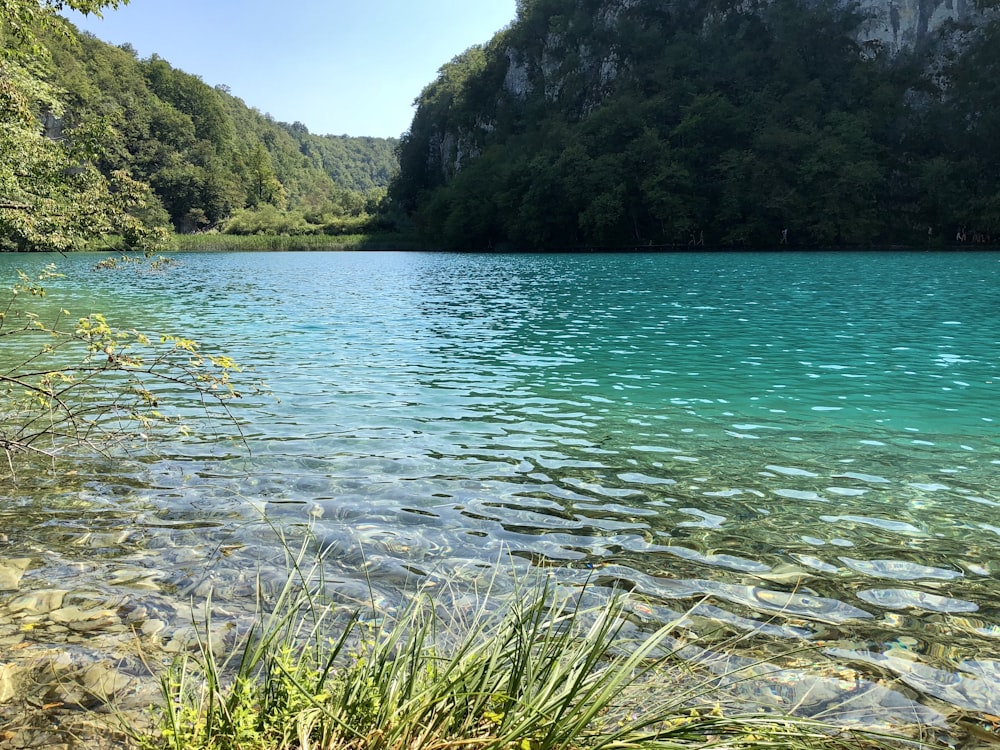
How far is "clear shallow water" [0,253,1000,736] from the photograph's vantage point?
4012mm

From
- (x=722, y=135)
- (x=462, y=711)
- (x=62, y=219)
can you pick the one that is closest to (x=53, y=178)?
(x=62, y=219)

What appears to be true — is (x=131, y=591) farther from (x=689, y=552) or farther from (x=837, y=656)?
(x=837, y=656)

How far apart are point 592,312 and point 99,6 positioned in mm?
15087

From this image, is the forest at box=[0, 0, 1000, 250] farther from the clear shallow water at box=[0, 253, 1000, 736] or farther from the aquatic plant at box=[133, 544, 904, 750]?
the aquatic plant at box=[133, 544, 904, 750]

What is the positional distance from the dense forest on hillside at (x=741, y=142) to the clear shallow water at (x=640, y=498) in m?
63.3

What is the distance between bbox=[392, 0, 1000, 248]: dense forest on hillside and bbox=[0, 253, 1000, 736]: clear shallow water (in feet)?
208

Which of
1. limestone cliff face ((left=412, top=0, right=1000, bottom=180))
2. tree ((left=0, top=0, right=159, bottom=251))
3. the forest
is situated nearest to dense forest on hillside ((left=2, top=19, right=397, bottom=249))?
the forest

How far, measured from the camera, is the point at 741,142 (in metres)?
80.4

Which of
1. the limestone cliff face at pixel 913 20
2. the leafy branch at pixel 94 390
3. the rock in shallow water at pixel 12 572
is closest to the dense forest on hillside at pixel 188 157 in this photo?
the limestone cliff face at pixel 913 20

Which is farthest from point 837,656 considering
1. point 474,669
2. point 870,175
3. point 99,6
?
point 870,175

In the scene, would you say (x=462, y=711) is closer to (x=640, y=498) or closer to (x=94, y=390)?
(x=640, y=498)

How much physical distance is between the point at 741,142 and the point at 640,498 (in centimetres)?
8404

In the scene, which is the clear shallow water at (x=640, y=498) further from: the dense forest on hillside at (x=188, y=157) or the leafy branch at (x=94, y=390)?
the dense forest on hillside at (x=188, y=157)

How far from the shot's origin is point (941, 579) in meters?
4.54
